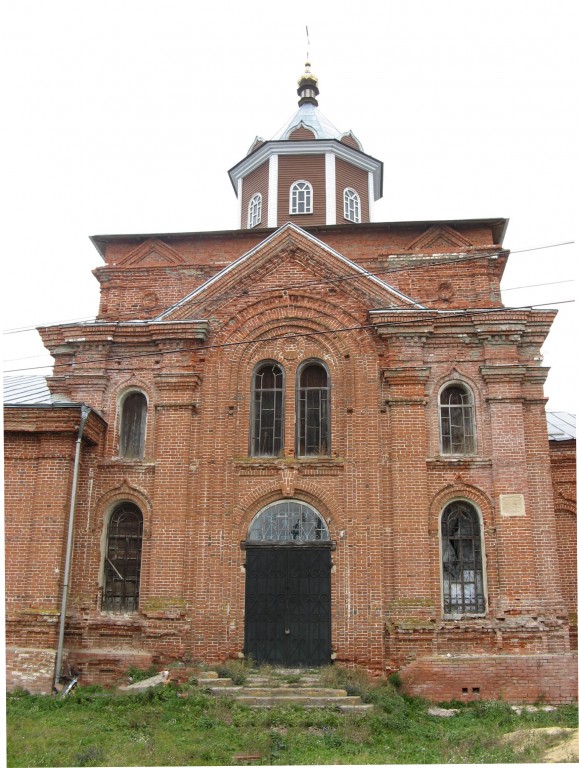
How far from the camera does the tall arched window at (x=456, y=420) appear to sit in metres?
14.5

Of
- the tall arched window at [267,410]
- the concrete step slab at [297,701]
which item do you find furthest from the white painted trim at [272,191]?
the concrete step slab at [297,701]

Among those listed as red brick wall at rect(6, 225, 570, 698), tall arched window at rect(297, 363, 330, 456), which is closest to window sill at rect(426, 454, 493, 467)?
red brick wall at rect(6, 225, 570, 698)

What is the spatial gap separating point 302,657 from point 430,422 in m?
4.84

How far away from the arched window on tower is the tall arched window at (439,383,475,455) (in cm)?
775

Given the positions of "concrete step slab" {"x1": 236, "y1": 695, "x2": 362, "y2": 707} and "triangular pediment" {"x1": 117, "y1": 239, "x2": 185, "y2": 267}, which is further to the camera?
"triangular pediment" {"x1": 117, "y1": 239, "x2": 185, "y2": 267}

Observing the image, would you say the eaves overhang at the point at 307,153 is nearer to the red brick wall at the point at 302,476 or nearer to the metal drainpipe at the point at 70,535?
the red brick wall at the point at 302,476

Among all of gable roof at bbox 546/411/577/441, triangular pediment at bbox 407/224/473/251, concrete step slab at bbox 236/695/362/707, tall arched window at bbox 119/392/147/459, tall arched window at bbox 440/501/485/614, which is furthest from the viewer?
triangular pediment at bbox 407/224/473/251

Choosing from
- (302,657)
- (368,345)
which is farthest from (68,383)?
(302,657)

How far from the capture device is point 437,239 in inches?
722

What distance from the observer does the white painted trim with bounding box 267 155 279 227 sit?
20328 mm

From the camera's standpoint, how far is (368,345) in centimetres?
1494

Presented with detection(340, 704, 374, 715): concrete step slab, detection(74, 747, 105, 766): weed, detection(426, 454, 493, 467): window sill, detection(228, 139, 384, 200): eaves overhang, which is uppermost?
detection(228, 139, 384, 200): eaves overhang

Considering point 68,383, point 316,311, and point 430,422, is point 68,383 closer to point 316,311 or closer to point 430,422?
point 316,311

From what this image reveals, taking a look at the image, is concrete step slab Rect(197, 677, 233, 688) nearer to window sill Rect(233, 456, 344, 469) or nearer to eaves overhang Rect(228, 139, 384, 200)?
window sill Rect(233, 456, 344, 469)
